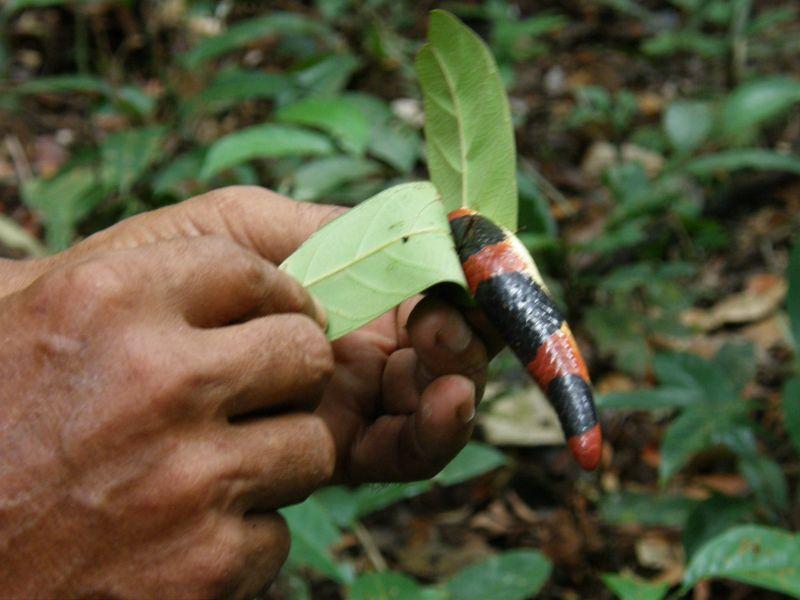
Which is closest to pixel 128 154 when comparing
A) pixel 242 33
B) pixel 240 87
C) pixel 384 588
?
pixel 240 87

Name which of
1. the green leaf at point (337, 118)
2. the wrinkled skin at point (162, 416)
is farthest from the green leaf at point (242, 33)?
the wrinkled skin at point (162, 416)

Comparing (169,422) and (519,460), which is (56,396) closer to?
(169,422)

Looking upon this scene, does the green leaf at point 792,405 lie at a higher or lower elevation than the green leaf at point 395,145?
lower

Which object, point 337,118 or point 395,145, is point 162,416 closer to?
point 337,118

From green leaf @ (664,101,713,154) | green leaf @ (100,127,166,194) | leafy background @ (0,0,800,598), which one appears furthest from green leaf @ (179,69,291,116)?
green leaf @ (664,101,713,154)

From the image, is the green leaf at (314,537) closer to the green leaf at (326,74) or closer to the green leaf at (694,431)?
the green leaf at (694,431)
